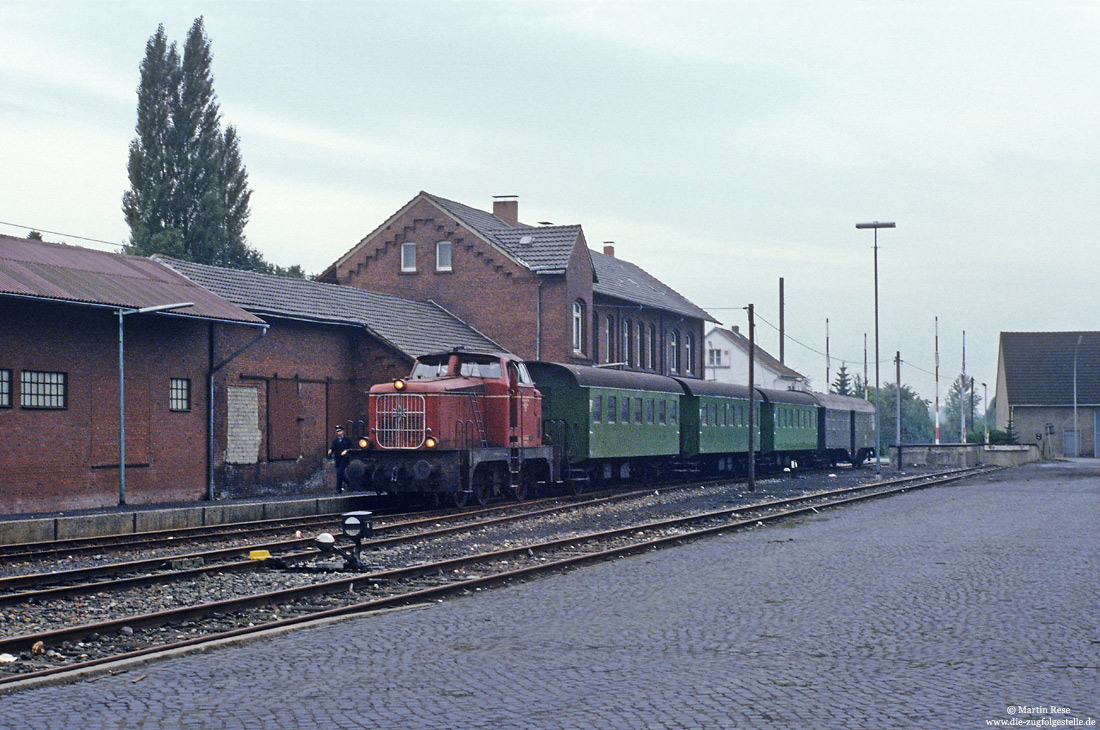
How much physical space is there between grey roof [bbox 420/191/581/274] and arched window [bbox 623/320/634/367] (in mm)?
6974

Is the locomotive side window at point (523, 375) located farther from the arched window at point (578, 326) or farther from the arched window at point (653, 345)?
the arched window at point (653, 345)

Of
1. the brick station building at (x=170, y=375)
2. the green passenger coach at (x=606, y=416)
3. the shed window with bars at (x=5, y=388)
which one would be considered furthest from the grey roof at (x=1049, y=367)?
the shed window with bars at (x=5, y=388)

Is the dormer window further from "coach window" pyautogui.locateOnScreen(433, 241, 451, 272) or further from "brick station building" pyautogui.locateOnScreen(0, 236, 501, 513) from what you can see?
"brick station building" pyautogui.locateOnScreen(0, 236, 501, 513)

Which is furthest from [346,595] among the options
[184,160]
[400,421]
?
[184,160]

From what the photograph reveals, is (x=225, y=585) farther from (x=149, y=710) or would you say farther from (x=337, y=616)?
(x=149, y=710)

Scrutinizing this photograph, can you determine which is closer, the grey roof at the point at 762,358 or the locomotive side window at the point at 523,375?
the locomotive side window at the point at 523,375

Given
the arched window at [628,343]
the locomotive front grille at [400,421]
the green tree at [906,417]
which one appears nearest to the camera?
the locomotive front grille at [400,421]

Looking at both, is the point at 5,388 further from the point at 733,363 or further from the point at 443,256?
the point at 733,363

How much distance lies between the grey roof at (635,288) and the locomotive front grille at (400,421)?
22.1 m

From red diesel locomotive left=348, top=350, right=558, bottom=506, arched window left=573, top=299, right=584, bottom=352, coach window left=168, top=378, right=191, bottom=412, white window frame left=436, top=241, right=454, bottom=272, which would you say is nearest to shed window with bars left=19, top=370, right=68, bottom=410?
coach window left=168, top=378, right=191, bottom=412

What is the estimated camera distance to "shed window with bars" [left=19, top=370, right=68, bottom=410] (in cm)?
2278

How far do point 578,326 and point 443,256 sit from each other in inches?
221

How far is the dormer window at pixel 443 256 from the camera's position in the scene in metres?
44.6

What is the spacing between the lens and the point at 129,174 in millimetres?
62812
